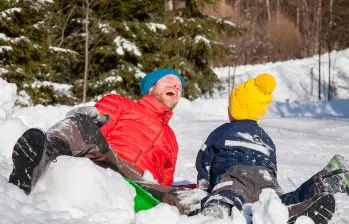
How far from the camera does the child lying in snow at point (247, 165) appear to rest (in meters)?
2.49

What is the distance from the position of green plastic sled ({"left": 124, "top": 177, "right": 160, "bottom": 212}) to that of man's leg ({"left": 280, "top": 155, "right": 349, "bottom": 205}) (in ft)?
2.48

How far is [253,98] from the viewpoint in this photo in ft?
10.7

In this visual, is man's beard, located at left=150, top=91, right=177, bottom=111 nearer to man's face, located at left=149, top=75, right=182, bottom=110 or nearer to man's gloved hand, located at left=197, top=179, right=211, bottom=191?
man's face, located at left=149, top=75, right=182, bottom=110

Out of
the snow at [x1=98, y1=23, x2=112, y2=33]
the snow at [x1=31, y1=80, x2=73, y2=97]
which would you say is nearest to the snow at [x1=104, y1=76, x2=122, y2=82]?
the snow at [x1=31, y1=80, x2=73, y2=97]

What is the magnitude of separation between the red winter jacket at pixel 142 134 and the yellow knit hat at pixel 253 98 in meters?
0.47

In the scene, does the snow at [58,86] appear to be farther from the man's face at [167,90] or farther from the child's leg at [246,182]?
the child's leg at [246,182]

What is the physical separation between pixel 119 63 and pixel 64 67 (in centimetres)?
151

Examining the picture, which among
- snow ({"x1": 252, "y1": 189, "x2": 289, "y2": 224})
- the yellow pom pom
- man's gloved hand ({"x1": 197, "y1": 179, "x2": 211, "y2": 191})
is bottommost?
man's gloved hand ({"x1": 197, "y1": 179, "x2": 211, "y2": 191})

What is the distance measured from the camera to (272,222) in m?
2.15

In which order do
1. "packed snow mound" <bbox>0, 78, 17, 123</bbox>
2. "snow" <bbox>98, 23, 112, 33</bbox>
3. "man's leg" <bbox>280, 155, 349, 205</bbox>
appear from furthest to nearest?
1. "snow" <bbox>98, 23, 112, 33</bbox>
2. "packed snow mound" <bbox>0, 78, 17, 123</bbox>
3. "man's leg" <bbox>280, 155, 349, 205</bbox>

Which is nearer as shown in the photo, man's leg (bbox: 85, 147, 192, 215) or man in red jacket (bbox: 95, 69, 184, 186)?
man's leg (bbox: 85, 147, 192, 215)

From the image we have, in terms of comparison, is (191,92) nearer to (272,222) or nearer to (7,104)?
(7,104)

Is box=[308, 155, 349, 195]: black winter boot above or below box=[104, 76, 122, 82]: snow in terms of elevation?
above

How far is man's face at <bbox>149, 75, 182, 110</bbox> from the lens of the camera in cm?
355
